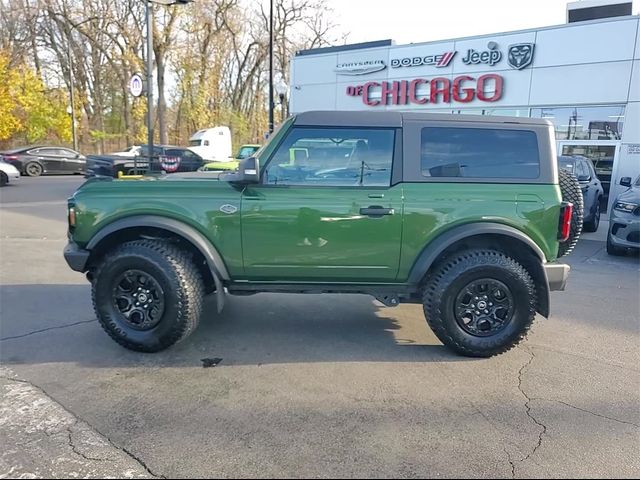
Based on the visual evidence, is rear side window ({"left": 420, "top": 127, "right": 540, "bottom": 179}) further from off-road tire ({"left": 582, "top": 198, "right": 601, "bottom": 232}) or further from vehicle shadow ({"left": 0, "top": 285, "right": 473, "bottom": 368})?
off-road tire ({"left": 582, "top": 198, "right": 601, "bottom": 232})

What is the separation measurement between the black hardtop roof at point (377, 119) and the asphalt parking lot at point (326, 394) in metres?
1.97

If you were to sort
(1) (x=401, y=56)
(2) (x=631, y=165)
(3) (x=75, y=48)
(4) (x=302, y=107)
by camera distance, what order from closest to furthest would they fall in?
(2) (x=631, y=165) < (1) (x=401, y=56) < (4) (x=302, y=107) < (3) (x=75, y=48)

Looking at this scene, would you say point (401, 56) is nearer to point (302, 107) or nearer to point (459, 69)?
point (459, 69)

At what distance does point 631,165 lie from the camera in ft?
42.9

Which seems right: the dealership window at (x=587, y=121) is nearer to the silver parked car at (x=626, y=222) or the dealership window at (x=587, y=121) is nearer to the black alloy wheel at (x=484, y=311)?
the silver parked car at (x=626, y=222)

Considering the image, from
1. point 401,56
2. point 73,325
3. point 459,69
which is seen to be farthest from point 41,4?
point 73,325

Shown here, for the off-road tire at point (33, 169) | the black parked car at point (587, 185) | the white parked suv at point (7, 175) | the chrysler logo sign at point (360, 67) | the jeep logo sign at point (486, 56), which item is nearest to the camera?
the black parked car at point (587, 185)

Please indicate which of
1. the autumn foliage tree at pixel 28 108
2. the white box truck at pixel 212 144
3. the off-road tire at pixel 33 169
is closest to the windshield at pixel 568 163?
the white box truck at pixel 212 144

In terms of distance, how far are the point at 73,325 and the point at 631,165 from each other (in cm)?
1484

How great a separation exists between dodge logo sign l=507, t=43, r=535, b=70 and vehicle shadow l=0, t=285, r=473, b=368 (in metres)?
13.0

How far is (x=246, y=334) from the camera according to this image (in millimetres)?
4238

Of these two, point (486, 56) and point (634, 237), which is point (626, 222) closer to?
point (634, 237)

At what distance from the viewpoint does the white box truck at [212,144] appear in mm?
25062

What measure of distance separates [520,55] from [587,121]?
3.10m
